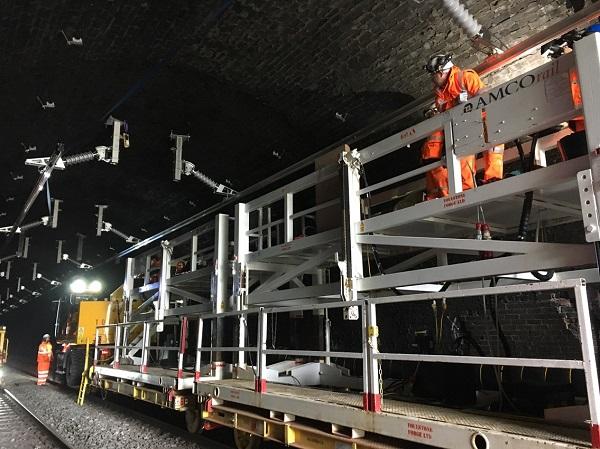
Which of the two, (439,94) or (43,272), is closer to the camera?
(439,94)

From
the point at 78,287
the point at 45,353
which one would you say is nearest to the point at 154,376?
the point at 78,287

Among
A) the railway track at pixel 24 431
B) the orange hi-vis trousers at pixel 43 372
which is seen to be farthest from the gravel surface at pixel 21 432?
the orange hi-vis trousers at pixel 43 372

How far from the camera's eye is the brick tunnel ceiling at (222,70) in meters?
6.11

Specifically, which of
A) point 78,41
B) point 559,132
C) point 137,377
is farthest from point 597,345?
point 78,41

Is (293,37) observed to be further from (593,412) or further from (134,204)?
(134,204)

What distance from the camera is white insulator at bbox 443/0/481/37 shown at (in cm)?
553

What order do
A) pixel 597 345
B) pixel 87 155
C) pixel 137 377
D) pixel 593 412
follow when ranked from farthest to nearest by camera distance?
pixel 87 155 → pixel 137 377 → pixel 597 345 → pixel 593 412

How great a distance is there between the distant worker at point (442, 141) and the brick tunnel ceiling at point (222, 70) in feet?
5.73

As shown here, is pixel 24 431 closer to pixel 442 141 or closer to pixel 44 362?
pixel 44 362

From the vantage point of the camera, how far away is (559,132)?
4.26 metres

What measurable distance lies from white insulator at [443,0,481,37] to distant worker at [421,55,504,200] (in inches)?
60.3

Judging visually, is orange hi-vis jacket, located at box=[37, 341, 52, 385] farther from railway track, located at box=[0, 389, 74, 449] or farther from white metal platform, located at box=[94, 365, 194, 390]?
white metal platform, located at box=[94, 365, 194, 390]

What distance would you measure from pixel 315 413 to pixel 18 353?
4152cm

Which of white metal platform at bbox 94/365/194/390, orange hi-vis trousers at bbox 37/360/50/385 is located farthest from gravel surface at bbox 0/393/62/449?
orange hi-vis trousers at bbox 37/360/50/385
